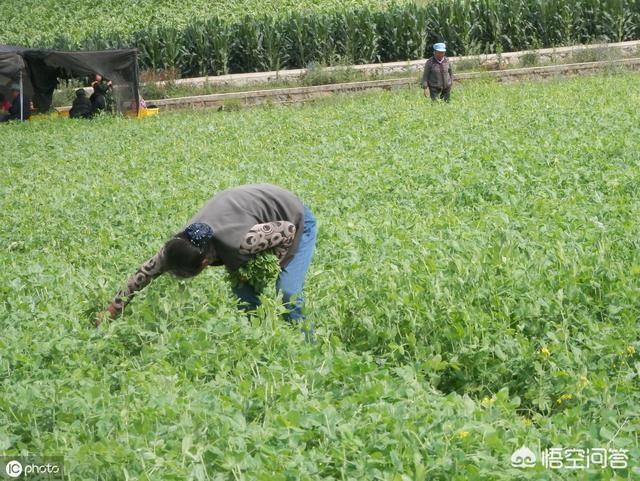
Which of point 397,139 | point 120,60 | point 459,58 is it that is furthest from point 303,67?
point 397,139

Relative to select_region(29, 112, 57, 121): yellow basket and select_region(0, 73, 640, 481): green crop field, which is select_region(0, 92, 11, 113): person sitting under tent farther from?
select_region(0, 73, 640, 481): green crop field

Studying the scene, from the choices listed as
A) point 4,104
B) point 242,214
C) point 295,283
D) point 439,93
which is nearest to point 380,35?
point 4,104

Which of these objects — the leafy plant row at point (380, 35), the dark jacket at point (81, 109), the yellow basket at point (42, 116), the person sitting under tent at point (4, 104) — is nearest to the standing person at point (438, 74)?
the dark jacket at point (81, 109)

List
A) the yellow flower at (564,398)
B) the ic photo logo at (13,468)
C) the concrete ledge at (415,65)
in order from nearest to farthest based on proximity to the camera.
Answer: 1. the ic photo logo at (13,468)
2. the yellow flower at (564,398)
3. the concrete ledge at (415,65)

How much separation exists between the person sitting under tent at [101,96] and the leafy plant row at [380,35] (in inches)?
266

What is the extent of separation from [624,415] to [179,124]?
695 inches

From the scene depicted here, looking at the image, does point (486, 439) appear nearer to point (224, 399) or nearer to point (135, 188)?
point (224, 399)

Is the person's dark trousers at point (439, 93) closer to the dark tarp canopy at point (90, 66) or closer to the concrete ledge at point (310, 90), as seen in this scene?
the concrete ledge at point (310, 90)

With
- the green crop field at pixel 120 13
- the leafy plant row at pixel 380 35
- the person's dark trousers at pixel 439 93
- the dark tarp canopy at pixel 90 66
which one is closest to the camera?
the person's dark trousers at pixel 439 93

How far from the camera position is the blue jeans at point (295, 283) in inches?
261

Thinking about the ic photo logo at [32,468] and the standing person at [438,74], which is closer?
the ic photo logo at [32,468]

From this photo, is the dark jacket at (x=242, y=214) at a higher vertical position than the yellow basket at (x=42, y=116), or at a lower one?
higher

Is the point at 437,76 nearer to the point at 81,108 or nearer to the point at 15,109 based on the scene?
the point at 81,108

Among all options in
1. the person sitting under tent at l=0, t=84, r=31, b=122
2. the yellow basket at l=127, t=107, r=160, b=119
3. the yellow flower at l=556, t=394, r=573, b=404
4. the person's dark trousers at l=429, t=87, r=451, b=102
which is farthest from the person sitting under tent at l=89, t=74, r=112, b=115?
the yellow flower at l=556, t=394, r=573, b=404
